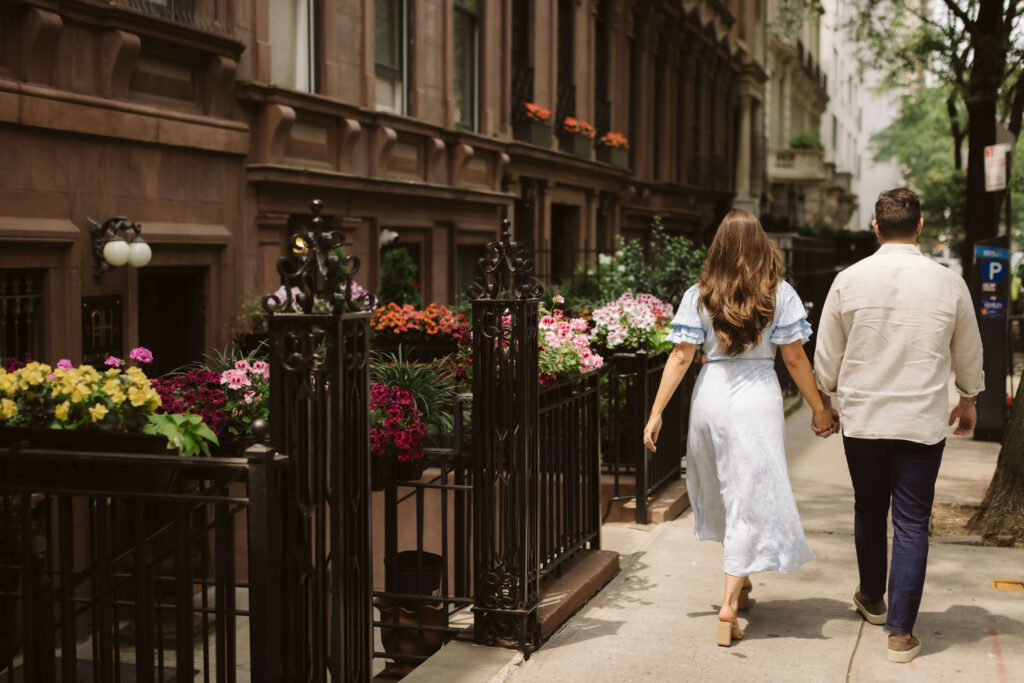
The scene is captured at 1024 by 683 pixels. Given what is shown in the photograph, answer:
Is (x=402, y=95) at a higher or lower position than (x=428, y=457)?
higher

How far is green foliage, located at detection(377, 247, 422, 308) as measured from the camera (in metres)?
13.5

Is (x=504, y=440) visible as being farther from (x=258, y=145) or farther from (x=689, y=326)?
(x=258, y=145)

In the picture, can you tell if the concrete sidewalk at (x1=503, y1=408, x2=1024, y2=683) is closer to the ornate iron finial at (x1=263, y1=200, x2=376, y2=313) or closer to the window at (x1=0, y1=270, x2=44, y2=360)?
the ornate iron finial at (x1=263, y1=200, x2=376, y2=313)

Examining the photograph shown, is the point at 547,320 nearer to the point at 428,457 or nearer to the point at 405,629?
the point at 428,457

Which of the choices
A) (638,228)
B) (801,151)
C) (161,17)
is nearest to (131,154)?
(161,17)

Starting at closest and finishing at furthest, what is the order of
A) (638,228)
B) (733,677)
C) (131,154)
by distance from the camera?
(733,677)
(131,154)
(638,228)

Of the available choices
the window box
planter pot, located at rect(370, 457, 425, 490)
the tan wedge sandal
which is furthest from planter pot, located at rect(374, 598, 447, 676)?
the window box

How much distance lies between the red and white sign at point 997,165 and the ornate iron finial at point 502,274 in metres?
9.32

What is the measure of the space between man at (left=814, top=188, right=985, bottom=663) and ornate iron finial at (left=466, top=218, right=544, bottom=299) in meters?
1.34

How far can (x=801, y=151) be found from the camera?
41250 millimetres

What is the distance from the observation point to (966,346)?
5.09 meters

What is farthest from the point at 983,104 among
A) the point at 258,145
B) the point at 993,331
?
the point at 258,145

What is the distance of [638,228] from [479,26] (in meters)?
9.14

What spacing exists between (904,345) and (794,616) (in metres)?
1.48
